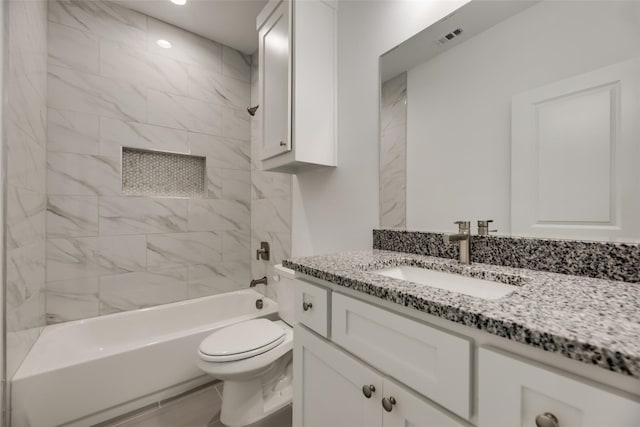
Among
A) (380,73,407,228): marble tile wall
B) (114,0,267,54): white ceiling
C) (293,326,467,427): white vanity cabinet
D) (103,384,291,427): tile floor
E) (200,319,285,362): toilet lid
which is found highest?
(114,0,267,54): white ceiling

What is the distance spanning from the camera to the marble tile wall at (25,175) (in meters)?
1.22

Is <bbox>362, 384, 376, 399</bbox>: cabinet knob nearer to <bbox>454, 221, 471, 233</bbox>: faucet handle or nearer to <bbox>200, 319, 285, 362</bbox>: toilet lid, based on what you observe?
<bbox>454, 221, 471, 233</bbox>: faucet handle

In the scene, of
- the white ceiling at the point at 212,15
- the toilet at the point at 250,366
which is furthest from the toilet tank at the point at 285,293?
the white ceiling at the point at 212,15

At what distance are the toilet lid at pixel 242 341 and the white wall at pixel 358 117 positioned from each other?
1.90 feet

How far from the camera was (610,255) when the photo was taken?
2.31 ft

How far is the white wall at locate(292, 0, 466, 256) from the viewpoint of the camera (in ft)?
4.32

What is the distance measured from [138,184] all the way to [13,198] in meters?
0.93

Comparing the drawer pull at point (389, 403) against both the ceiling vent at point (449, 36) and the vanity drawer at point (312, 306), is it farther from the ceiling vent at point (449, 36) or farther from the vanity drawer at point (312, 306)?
the ceiling vent at point (449, 36)

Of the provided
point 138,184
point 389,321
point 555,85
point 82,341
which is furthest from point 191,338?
point 555,85

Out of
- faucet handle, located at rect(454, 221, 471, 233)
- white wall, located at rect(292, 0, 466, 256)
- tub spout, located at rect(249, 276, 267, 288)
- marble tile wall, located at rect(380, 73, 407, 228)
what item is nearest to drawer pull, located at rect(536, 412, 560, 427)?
faucet handle, located at rect(454, 221, 471, 233)

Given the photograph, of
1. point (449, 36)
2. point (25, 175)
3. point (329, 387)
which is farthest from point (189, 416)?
point (449, 36)

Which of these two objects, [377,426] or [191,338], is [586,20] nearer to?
[377,426]

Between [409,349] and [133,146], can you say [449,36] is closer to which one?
[409,349]

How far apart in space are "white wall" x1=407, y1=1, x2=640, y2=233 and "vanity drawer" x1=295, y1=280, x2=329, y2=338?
57 cm
